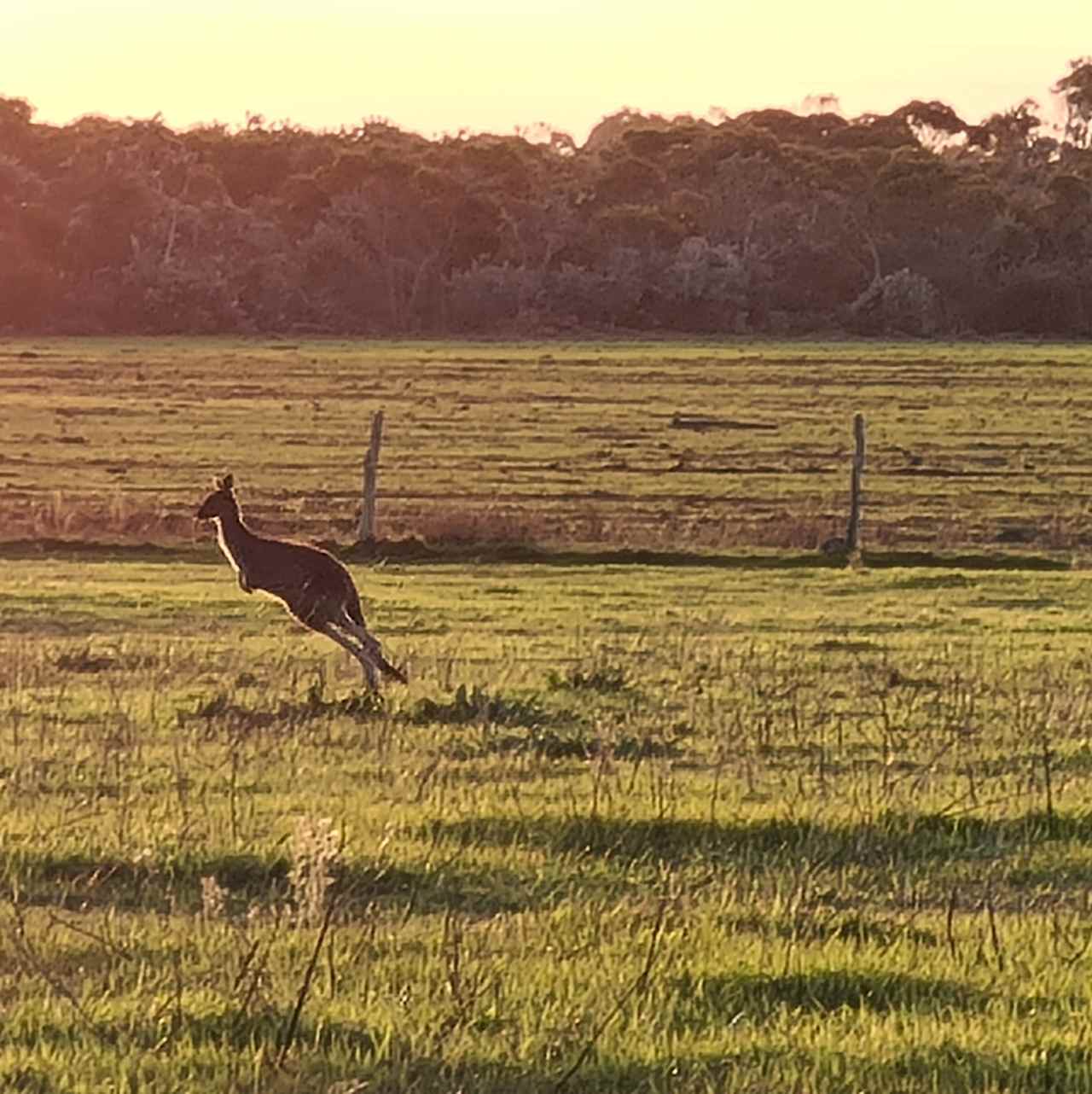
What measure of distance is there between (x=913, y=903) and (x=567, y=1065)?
8.23ft

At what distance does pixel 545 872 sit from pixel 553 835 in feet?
2.09

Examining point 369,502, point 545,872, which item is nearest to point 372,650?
point 545,872

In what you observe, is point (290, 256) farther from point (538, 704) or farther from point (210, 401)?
point (538, 704)

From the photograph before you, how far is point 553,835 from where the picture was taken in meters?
9.12

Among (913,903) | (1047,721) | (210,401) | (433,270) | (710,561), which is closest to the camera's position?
→ (913,903)

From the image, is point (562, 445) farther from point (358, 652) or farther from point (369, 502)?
point (358, 652)

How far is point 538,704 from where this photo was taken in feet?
43.5

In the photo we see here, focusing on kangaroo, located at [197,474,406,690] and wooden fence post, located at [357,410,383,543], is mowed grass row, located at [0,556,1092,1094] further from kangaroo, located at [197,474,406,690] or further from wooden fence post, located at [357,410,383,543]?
wooden fence post, located at [357,410,383,543]

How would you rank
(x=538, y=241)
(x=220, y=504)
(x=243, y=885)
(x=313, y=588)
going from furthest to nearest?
(x=538, y=241), (x=220, y=504), (x=313, y=588), (x=243, y=885)

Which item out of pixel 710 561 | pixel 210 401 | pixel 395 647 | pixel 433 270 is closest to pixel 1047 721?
pixel 395 647

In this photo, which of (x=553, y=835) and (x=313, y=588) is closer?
(x=553, y=835)

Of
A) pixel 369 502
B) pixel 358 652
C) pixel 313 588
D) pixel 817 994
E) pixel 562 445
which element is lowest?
pixel 562 445

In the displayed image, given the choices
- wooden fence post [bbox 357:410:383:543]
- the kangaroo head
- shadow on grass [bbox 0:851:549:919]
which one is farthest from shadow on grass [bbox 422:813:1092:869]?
wooden fence post [bbox 357:410:383:543]

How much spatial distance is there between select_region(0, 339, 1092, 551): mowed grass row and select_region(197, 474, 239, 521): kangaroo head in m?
10.2
